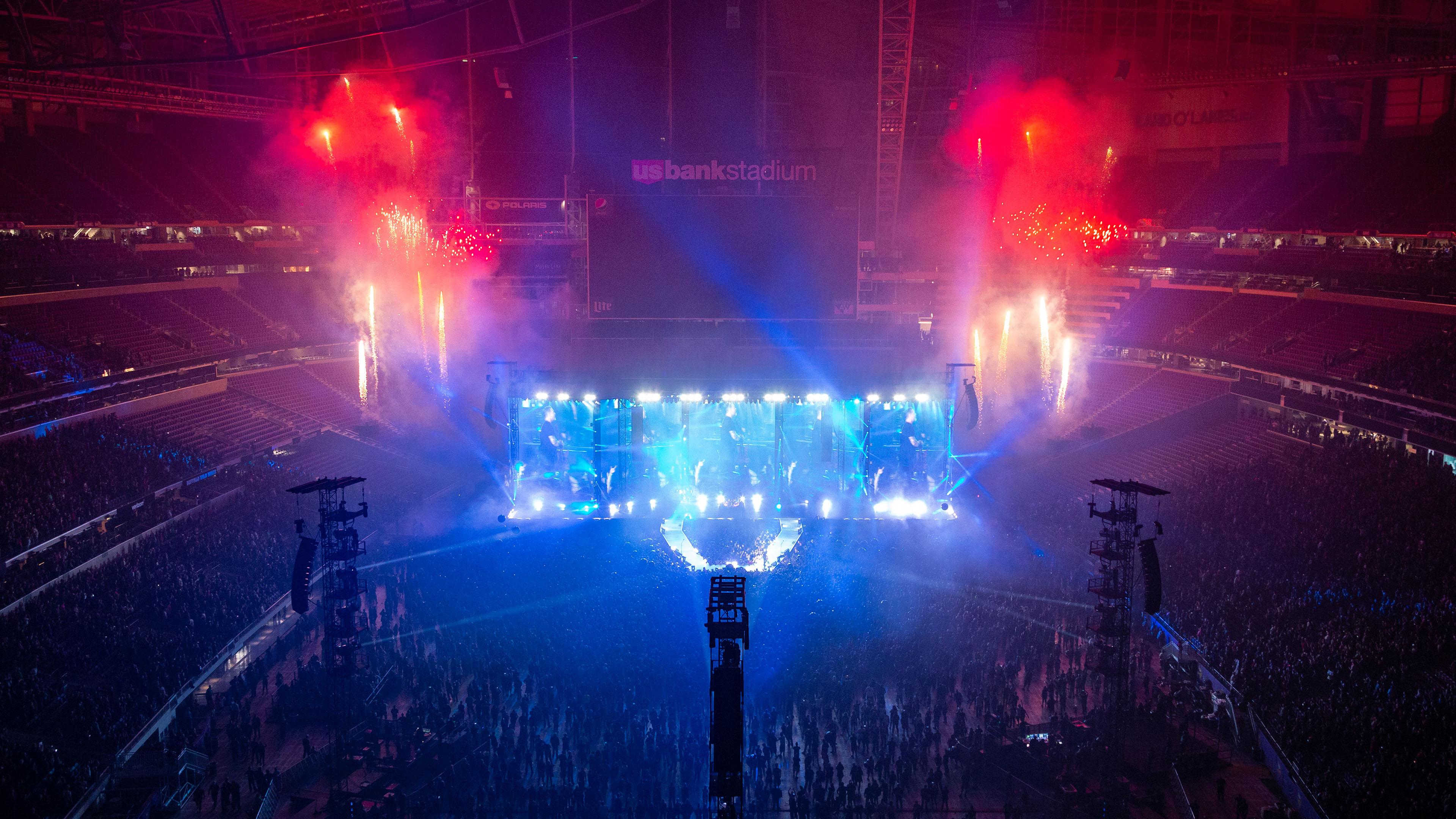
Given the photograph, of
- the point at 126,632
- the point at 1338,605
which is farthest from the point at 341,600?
the point at 1338,605

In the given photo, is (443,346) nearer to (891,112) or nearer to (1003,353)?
(891,112)

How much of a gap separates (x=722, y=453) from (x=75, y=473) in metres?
15.2

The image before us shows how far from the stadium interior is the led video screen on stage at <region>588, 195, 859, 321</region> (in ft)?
0.37

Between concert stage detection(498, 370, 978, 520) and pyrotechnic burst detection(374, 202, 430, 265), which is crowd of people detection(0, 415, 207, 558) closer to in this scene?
concert stage detection(498, 370, 978, 520)

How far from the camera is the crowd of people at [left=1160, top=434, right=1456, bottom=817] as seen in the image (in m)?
13.8

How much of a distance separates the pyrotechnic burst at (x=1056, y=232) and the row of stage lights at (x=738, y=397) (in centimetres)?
1027

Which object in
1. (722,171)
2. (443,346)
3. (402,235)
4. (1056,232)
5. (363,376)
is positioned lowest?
(363,376)

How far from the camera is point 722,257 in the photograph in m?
23.7

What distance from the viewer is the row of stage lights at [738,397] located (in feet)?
85.3

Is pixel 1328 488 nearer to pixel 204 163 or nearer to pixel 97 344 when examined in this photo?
pixel 97 344

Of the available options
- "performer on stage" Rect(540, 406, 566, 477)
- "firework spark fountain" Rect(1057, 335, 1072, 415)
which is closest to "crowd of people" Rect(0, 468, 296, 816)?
"performer on stage" Rect(540, 406, 566, 477)

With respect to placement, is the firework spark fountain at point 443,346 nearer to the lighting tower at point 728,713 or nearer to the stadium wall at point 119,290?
the stadium wall at point 119,290

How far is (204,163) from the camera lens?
113 ft

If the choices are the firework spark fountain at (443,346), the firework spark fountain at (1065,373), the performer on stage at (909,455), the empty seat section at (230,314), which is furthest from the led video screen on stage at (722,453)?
the empty seat section at (230,314)
